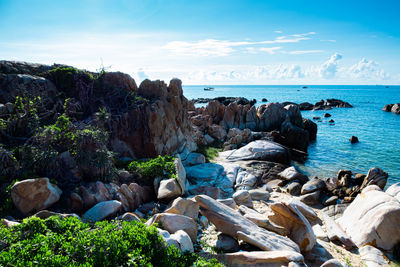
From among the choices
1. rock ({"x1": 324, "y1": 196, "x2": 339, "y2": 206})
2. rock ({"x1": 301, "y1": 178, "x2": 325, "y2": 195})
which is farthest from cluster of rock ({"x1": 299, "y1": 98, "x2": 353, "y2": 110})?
rock ({"x1": 324, "y1": 196, "x2": 339, "y2": 206})

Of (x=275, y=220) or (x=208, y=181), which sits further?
(x=208, y=181)

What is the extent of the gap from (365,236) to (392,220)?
1231 mm

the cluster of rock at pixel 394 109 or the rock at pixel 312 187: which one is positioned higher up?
the cluster of rock at pixel 394 109

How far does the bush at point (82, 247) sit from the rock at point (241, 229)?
68.6 inches

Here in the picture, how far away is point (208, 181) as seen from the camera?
53.7 ft

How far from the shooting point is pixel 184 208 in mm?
9773

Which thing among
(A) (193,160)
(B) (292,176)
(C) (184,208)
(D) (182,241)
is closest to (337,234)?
(C) (184,208)

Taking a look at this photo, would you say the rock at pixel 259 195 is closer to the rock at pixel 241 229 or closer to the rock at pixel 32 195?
the rock at pixel 241 229

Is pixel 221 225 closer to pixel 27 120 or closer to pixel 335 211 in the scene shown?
pixel 335 211

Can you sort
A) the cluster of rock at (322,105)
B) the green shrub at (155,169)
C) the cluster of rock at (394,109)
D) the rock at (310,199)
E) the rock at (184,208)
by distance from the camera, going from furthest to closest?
the cluster of rock at (322,105) < the cluster of rock at (394,109) < the rock at (310,199) < the green shrub at (155,169) < the rock at (184,208)

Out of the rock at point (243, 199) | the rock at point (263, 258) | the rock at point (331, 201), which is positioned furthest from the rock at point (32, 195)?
the rock at point (331, 201)

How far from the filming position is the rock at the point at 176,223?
8.40 m

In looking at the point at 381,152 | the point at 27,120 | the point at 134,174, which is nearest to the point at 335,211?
the point at 134,174

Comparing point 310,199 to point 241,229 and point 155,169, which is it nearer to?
point 241,229
